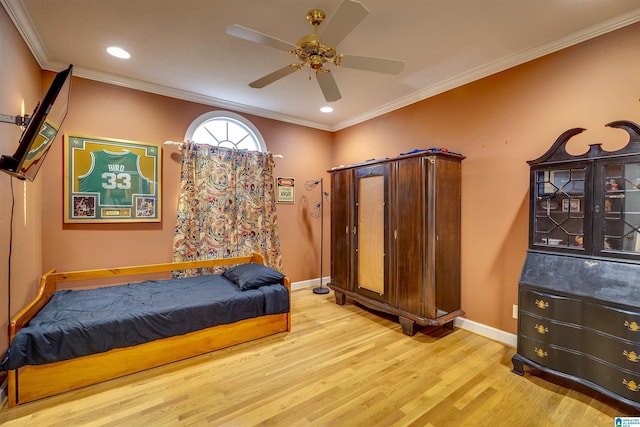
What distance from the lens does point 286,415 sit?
1803 millimetres

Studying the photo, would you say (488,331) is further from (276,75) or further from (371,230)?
(276,75)

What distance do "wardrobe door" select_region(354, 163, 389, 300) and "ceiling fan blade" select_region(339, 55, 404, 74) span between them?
48.2 inches

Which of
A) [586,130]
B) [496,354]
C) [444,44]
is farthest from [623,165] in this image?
[496,354]

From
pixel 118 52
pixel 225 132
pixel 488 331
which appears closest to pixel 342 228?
pixel 488 331

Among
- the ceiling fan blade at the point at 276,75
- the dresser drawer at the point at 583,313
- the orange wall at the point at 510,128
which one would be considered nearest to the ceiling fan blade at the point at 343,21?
the ceiling fan blade at the point at 276,75

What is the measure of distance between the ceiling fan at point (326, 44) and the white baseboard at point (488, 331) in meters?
2.53

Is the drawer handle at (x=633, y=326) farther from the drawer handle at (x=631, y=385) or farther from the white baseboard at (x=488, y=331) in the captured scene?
the white baseboard at (x=488, y=331)

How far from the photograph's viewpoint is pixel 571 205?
2174 mm

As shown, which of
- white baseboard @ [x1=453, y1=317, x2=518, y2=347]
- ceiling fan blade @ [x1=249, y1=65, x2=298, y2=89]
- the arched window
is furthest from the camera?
the arched window

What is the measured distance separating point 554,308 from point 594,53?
1.96 m

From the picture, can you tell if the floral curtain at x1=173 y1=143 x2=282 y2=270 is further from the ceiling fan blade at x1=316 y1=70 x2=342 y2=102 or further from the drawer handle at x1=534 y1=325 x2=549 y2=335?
the drawer handle at x1=534 y1=325 x2=549 y2=335

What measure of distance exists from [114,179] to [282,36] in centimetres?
228

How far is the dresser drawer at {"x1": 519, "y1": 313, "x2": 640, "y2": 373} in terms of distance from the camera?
1729mm

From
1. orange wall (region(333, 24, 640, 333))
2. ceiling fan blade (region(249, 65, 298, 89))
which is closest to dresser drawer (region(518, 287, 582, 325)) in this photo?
orange wall (region(333, 24, 640, 333))
